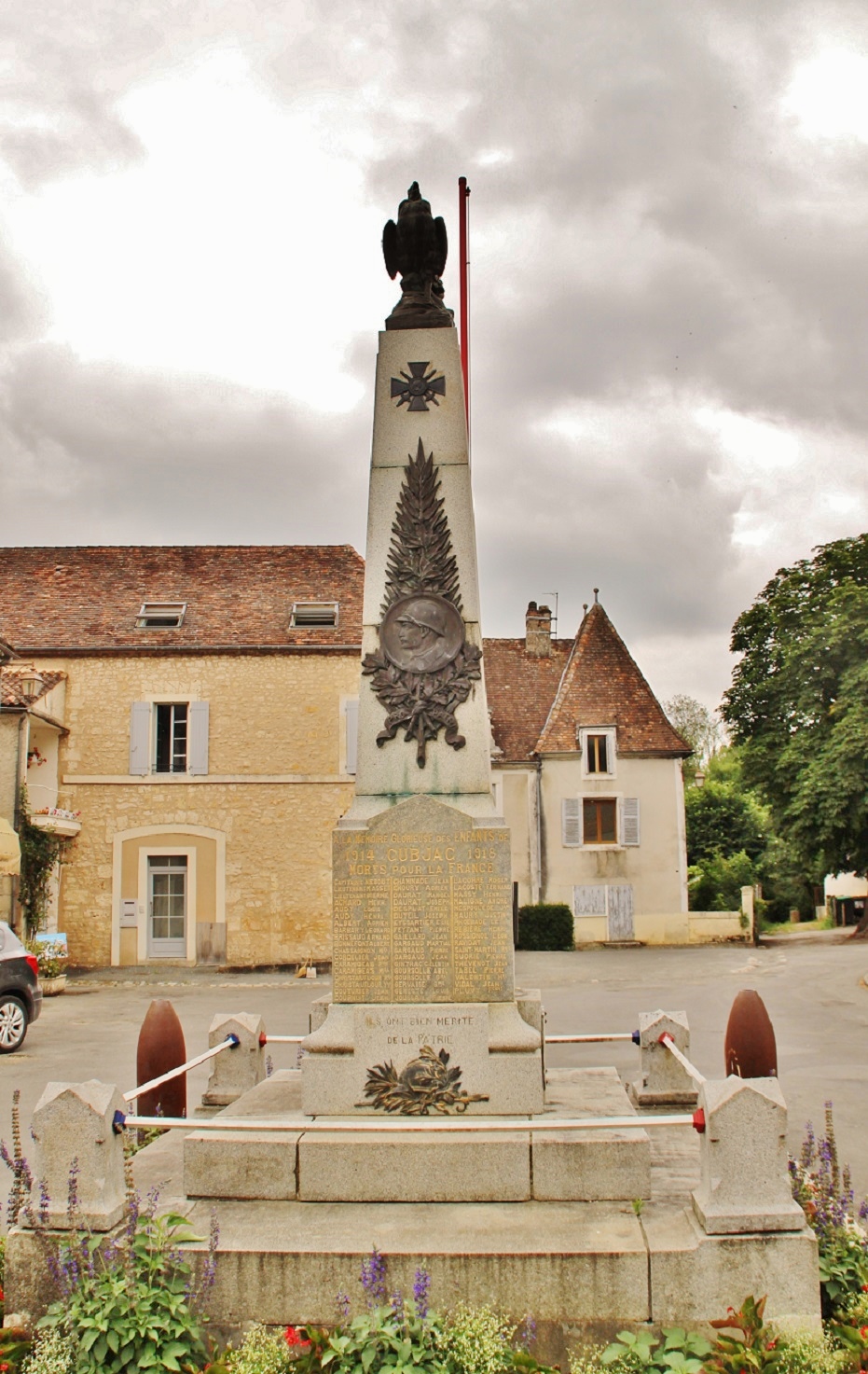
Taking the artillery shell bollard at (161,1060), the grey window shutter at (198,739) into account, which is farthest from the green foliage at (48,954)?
the artillery shell bollard at (161,1060)

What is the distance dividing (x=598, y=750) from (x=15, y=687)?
1485 centimetres

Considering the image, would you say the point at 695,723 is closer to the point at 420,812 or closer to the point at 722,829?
the point at 722,829

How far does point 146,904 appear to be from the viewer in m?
23.9

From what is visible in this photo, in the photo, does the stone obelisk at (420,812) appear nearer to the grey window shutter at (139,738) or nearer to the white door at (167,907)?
the white door at (167,907)

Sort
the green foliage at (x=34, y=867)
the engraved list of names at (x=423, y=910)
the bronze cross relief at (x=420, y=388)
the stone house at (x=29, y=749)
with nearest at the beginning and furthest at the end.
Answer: the engraved list of names at (x=423, y=910) → the bronze cross relief at (x=420, y=388) → the stone house at (x=29, y=749) → the green foliage at (x=34, y=867)

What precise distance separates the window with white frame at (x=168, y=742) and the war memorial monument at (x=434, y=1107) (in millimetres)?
16773

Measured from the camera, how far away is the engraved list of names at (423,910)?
618 centimetres

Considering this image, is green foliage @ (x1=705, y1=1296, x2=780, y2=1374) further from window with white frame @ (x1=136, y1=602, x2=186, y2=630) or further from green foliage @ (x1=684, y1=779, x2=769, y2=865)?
green foliage @ (x1=684, y1=779, x2=769, y2=865)

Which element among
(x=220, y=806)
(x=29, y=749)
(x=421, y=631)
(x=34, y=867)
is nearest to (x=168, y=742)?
(x=220, y=806)

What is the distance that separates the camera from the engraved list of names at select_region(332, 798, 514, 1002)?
618 centimetres

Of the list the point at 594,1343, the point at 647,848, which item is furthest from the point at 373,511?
the point at 647,848

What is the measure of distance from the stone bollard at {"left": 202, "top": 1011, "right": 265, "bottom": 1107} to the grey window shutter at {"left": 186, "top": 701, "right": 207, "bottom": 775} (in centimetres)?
1675

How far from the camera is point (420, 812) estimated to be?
20.8 feet

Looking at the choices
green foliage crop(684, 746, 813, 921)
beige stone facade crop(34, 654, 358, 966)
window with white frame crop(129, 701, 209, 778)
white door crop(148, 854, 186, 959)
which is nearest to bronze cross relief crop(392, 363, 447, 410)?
beige stone facade crop(34, 654, 358, 966)
